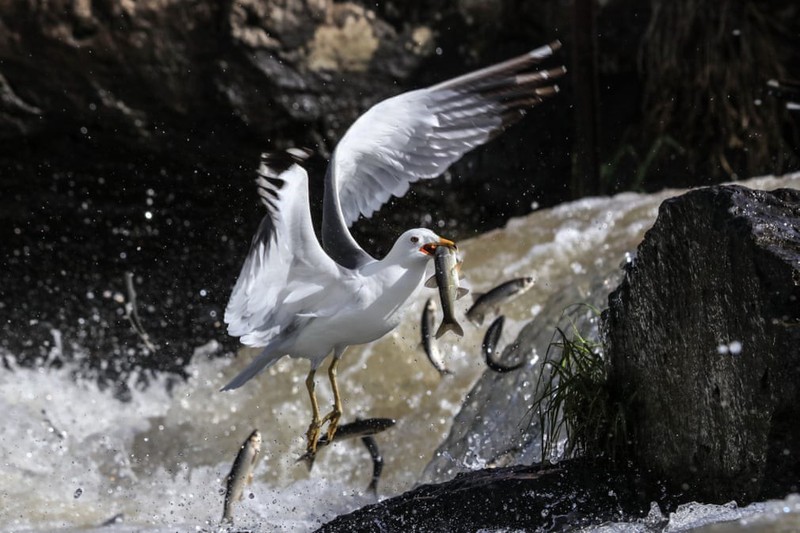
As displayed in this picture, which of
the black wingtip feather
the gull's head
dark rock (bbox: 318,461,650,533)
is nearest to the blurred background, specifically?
the gull's head

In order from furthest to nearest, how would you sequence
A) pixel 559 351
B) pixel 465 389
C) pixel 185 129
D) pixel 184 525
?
pixel 185 129 → pixel 465 389 → pixel 559 351 → pixel 184 525

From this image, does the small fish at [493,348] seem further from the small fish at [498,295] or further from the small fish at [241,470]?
the small fish at [241,470]

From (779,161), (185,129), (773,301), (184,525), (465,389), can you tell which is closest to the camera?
(773,301)

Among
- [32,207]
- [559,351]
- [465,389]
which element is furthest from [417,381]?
[32,207]

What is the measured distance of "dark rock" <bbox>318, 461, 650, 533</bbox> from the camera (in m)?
3.45

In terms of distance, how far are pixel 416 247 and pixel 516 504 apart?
96 centimetres

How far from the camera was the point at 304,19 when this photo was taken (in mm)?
6738

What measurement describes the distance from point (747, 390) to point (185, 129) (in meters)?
4.46

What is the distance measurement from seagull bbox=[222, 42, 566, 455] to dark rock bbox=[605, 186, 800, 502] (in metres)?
0.74

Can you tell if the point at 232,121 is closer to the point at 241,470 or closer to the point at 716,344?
the point at 241,470

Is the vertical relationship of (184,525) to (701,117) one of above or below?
below

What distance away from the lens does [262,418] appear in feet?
19.9

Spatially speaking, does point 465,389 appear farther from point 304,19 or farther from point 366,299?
point 304,19

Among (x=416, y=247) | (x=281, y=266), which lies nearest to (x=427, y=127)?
(x=416, y=247)
